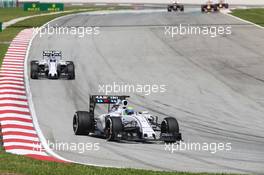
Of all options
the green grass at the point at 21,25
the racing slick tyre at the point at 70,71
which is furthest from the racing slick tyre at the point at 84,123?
the green grass at the point at 21,25

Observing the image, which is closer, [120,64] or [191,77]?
[191,77]

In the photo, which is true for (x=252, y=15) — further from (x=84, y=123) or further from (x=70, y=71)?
(x=84, y=123)

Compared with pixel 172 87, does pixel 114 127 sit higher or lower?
higher

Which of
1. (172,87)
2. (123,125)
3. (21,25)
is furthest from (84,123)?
(21,25)

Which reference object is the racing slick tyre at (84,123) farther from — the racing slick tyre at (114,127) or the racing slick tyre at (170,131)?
the racing slick tyre at (170,131)

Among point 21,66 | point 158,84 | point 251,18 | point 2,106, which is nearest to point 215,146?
point 2,106

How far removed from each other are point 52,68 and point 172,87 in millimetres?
5306

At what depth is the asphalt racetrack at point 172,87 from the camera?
18500 mm

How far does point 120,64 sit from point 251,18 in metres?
28.6

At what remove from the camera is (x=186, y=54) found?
42.9 metres

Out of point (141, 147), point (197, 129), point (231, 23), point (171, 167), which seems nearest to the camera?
point (171, 167)

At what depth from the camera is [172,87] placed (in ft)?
103

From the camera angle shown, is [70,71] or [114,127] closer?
[114,127]

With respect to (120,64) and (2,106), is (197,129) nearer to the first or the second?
(2,106)
